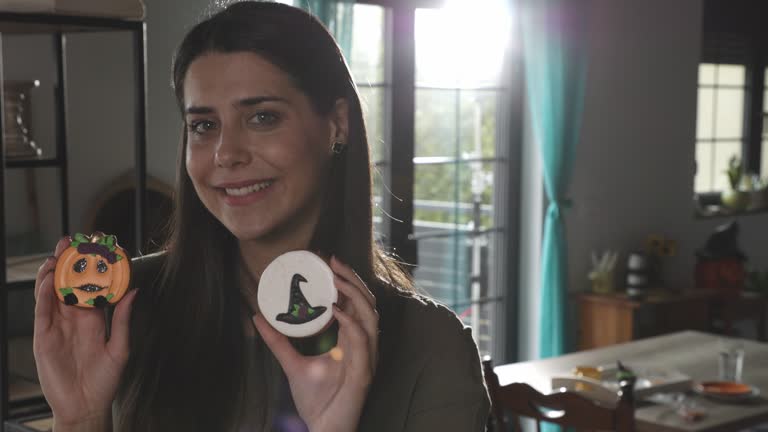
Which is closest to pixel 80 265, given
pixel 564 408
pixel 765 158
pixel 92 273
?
pixel 92 273

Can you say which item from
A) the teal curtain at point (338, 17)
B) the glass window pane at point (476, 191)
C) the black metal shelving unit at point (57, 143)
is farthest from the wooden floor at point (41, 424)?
the glass window pane at point (476, 191)

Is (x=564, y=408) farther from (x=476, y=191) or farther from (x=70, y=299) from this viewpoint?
(x=476, y=191)

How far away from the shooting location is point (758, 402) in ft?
9.82

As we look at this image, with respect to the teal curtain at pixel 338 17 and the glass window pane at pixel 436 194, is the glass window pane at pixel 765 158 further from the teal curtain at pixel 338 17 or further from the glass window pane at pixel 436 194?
the teal curtain at pixel 338 17

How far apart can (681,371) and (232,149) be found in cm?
259

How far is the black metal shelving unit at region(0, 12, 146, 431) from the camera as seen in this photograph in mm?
2213

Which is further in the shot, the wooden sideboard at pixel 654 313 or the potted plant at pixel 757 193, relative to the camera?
the potted plant at pixel 757 193

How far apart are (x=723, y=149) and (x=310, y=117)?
5400mm

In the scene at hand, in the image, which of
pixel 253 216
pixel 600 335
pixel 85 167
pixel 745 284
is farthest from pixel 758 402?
pixel 745 284

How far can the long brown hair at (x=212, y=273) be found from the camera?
1212 millimetres

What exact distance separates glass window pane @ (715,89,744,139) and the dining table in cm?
240

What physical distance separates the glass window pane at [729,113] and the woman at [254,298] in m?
5.14

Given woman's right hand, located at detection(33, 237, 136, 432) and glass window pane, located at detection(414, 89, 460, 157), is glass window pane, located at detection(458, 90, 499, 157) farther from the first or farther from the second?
woman's right hand, located at detection(33, 237, 136, 432)

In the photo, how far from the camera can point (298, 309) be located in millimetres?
1137
